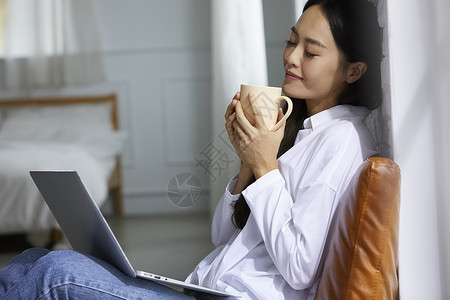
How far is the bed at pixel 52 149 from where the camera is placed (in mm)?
2857

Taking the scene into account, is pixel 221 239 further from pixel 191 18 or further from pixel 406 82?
pixel 191 18

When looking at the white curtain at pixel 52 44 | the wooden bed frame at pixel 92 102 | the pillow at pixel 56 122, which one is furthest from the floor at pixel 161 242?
the white curtain at pixel 52 44

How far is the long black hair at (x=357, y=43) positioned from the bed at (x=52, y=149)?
1.90 meters

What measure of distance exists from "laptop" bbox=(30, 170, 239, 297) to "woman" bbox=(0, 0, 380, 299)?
36mm

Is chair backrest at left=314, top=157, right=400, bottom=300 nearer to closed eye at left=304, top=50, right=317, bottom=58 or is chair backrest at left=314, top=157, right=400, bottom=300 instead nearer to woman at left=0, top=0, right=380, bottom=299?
woman at left=0, top=0, right=380, bottom=299

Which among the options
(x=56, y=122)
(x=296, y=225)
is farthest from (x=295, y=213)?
(x=56, y=122)

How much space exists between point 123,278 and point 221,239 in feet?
0.87

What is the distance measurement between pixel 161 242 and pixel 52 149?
0.74 m

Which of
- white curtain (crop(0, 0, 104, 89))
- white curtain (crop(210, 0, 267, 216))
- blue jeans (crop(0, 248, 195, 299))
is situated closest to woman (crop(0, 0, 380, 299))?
blue jeans (crop(0, 248, 195, 299))

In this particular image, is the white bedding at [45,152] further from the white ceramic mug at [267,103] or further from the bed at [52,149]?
the white ceramic mug at [267,103]

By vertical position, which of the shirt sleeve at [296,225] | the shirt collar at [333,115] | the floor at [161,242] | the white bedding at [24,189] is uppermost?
the shirt collar at [333,115]

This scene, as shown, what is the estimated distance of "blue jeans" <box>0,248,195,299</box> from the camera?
963 millimetres

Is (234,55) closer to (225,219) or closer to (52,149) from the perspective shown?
(52,149)

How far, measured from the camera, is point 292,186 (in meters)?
1.09
